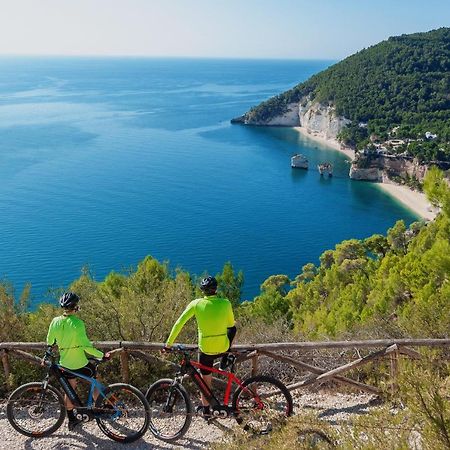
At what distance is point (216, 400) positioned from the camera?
18.1ft

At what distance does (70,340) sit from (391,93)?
110m

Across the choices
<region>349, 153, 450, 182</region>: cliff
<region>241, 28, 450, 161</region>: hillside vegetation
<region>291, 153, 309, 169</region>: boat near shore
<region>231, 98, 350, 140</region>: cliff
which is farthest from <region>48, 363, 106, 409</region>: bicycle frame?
<region>231, 98, 350, 140</region>: cliff

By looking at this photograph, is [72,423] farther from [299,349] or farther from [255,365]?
[299,349]

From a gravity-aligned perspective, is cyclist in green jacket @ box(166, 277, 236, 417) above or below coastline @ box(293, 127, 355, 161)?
above

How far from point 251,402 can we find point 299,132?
354 ft

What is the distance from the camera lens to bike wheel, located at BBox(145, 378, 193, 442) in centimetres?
543

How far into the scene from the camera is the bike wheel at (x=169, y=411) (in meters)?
5.43

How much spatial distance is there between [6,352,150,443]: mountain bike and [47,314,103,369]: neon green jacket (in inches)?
7.2

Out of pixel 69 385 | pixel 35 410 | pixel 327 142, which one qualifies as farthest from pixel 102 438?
pixel 327 142

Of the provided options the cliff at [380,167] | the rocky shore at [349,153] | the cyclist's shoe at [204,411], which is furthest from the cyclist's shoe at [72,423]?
the cliff at [380,167]

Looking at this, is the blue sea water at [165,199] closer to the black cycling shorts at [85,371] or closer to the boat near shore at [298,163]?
the boat near shore at [298,163]

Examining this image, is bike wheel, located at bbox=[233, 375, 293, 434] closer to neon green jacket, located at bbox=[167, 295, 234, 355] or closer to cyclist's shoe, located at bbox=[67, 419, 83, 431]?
neon green jacket, located at bbox=[167, 295, 234, 355]

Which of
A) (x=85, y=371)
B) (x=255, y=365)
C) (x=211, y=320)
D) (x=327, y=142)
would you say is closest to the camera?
(x=211, y=320)

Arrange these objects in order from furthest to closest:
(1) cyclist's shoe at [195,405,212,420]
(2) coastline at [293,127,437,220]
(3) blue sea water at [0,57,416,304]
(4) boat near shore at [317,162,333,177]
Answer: (4) boat near shore at [317,162,333,177] < (2) coastline at [293,127,437,220] < (3) blue sea water at [0,57,416,304] < (1) cyclist's shoe at [195,405,212,420]
